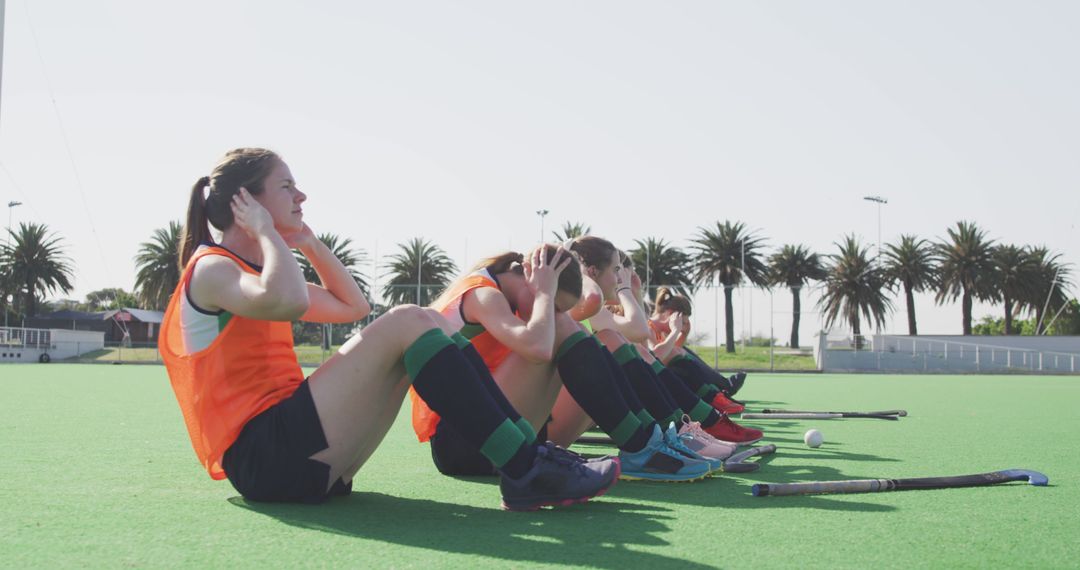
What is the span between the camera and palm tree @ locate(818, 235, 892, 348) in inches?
2263

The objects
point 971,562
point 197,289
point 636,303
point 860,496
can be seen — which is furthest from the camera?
point 636,303

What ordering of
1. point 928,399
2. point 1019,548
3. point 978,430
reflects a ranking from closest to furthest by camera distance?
point 1019,548, point 978,430, point 928,399

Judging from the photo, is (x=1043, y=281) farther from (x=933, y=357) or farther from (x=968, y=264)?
(x=933, y=357)

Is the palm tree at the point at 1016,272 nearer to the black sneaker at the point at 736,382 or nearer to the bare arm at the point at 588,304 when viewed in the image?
the black sneaker at the point at 736,382

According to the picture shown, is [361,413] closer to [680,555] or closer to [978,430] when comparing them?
[680,555]

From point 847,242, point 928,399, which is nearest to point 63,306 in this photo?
point 847,242

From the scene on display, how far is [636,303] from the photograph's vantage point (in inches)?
273

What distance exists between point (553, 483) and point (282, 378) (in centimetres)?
105

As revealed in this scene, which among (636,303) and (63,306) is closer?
(636,303)

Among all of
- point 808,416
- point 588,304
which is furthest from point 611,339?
point 808,416

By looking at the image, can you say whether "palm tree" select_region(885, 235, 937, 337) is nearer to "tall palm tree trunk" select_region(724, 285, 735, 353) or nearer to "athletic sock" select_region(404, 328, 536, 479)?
"tall palm tree trunk" select_region(724, 285, 735, 353)

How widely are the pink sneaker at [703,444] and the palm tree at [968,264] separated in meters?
54.7

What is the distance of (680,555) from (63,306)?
102377 mm

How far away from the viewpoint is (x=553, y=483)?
11.1ft
